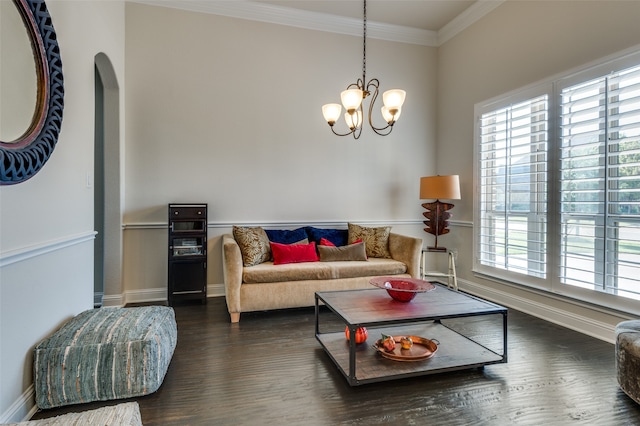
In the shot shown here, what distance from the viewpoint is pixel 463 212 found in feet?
14.9

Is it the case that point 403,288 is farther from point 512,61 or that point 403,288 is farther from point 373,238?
point 512,61

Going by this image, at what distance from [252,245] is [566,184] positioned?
3.04 m

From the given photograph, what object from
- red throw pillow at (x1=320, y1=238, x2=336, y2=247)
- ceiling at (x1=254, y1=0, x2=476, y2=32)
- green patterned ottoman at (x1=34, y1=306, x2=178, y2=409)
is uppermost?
ceiling at (x1=254, y1=0, x2=476, y2=32)

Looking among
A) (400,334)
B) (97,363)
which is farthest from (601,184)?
(97,363)

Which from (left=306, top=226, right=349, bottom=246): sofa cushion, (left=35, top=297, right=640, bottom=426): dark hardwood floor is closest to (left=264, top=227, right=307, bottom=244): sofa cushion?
(left=306, top=226, right=349, bottom=246): sofa cushion

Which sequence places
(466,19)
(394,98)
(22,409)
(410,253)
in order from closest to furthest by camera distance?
1. (22,409)
2. (394,98)
3. (410,253)
4. (466,19)

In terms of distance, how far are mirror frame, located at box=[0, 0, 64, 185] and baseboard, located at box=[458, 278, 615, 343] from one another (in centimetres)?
411

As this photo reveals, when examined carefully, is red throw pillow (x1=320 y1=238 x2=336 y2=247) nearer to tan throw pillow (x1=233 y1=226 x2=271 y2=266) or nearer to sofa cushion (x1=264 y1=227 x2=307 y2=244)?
sofa cushion (x1=264 y1=227 x2=307 y2=244)

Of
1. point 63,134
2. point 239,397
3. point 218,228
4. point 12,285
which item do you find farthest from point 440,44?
point 12,285

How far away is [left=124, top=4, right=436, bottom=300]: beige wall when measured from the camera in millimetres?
3990

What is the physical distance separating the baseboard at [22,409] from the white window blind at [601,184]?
3.98m

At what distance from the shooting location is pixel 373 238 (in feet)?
14.0

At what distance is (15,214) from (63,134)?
0.75 meters

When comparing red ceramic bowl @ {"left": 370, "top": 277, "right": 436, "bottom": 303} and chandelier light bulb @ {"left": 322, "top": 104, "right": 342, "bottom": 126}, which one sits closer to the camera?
red ceramic bowl @ {"left": 370, "top": 277, "right": 436, "bottom": 303}
